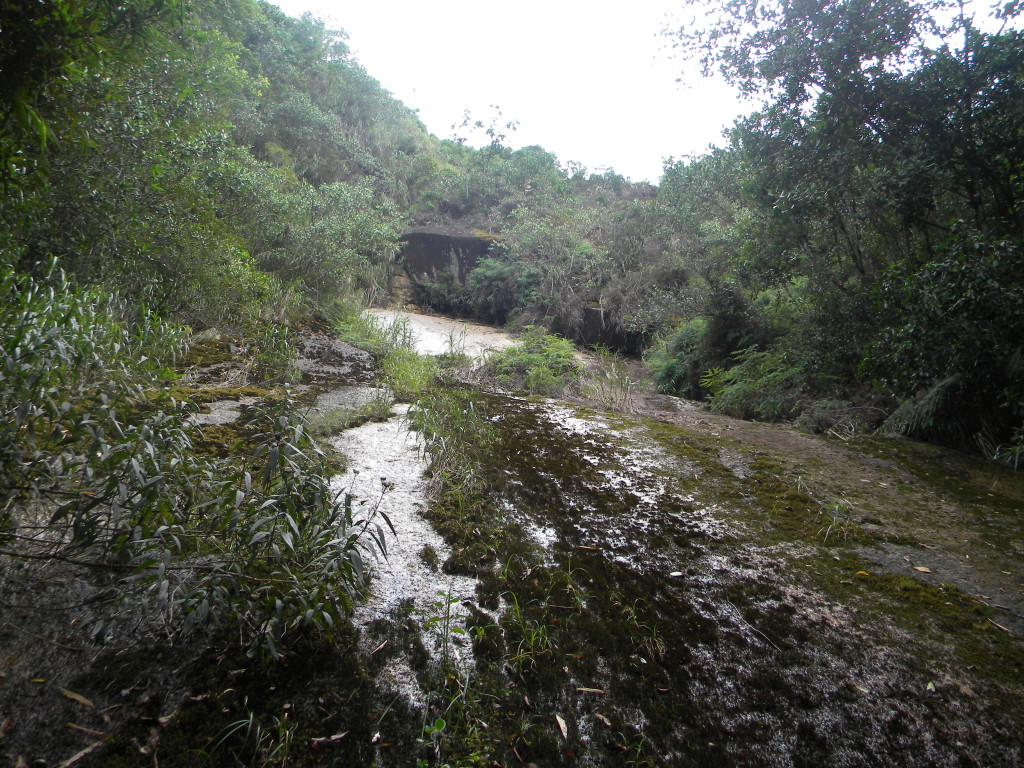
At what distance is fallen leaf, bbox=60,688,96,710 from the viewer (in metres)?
1.62

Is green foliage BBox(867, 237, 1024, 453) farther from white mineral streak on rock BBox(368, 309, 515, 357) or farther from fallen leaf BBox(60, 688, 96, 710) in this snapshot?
white mineral streak on rock BBox(368, 309, 515, 357)

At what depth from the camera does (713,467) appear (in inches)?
189

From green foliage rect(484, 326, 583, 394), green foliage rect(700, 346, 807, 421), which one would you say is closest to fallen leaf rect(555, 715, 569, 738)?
green foliage rect(700, 346, 807, 421)

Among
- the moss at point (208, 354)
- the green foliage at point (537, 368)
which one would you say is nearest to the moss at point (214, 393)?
the moss at point (208, 354)

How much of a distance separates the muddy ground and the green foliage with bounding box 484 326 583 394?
552 centimetres

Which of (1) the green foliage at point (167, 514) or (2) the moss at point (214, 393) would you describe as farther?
(2) the moss at point (214, 393)

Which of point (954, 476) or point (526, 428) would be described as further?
point (526, 428)

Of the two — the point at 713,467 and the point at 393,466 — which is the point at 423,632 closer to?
the point at 393,466

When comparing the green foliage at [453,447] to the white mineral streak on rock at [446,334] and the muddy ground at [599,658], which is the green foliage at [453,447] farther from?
the white mineral streak on rock at [446,334]

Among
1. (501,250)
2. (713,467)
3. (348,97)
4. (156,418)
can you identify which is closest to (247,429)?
(156,418)

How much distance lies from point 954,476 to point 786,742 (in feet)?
13.4

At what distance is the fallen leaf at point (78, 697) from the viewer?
1.62 metres

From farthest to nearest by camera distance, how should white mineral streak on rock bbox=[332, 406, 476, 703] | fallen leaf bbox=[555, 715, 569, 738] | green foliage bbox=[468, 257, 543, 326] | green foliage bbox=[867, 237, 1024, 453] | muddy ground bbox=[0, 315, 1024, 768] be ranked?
green foliage bbox=[468, 257, 543, 326] → green foliage bbox=[867, 237, 1024, 453] → white mineral streak on rock bbox=[332, 406, 476, 703] → fallen leaf bbox=[555, 715, 569, 738] → muddy ground bbox=[0, 315, 1024, 768]

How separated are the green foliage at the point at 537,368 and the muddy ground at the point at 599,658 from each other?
5524 millimetres
